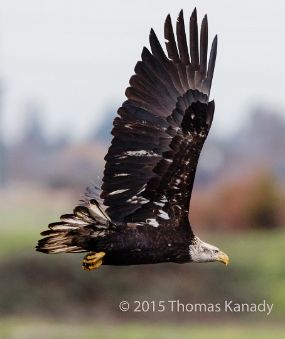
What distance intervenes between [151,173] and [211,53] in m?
0.94

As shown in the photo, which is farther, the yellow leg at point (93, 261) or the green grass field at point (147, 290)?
the green grass field at point (147, 290)

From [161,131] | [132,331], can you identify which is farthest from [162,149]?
[132,331]

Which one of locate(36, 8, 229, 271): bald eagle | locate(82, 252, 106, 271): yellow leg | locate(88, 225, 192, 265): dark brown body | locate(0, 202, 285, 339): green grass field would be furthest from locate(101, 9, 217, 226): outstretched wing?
locate(0, 202, 285, 339): green grass field

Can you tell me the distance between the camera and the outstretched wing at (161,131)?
11.2 m

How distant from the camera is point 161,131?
11.3 m

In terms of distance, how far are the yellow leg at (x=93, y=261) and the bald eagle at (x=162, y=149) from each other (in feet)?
0.69

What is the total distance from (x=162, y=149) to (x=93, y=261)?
3.74ft

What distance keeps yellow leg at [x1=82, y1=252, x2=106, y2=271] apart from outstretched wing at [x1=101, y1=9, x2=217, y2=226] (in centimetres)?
47

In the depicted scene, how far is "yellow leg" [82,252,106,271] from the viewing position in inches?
416

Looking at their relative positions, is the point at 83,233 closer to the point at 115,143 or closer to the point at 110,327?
the point at 115,143

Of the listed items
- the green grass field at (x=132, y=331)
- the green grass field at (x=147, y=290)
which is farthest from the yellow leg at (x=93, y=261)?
the green grass field at (x=147, y=290)
